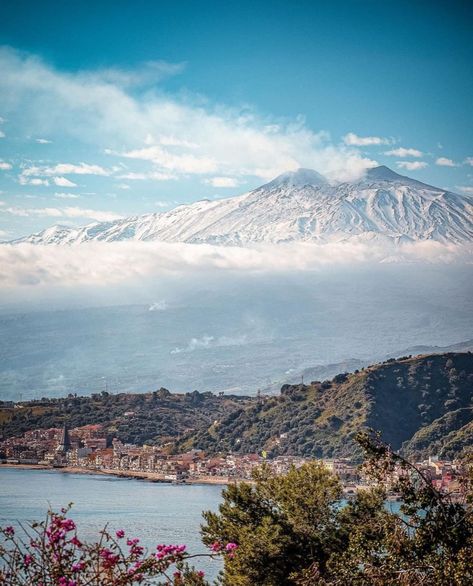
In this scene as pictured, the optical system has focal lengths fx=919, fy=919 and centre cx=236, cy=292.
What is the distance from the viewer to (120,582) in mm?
7945

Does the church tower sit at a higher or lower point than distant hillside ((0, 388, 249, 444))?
lower

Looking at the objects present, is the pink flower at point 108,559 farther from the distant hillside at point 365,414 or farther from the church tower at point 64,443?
the church tower at point 64,443

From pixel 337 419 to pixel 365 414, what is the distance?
3.36 meters

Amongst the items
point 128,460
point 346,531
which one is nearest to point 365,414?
point 128,460

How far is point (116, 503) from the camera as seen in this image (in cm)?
5934

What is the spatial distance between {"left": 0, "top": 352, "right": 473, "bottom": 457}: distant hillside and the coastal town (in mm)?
3055

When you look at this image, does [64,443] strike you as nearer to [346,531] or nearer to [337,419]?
[337,419]

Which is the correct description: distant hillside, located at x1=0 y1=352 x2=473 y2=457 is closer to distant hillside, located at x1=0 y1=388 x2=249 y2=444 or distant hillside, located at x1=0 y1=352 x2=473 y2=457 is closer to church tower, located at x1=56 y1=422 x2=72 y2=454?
distant hillside, located at x1=0 y1=388 x2=249 y2=444

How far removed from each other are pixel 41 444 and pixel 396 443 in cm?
4005

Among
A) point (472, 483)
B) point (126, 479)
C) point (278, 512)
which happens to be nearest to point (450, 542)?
point (472, 483)

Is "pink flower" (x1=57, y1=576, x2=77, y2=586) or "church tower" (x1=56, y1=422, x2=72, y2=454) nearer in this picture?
"pink flower" (x1=57, y1=576, x2=77, y2=586)

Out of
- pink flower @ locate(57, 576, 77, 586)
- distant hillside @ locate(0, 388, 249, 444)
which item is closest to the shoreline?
distant hillside @ locate(0, 388, 249, 444)

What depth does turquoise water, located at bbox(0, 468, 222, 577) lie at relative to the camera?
43.8m

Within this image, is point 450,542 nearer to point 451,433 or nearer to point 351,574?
point 351,574
